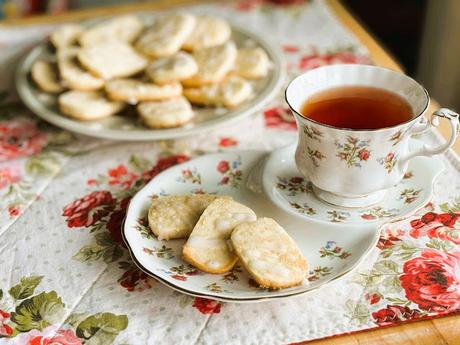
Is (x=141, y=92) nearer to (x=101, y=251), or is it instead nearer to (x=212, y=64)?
(x=212, y=64)

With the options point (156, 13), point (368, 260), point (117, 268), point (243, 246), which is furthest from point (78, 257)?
point (156, 13)

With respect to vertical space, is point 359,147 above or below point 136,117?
above

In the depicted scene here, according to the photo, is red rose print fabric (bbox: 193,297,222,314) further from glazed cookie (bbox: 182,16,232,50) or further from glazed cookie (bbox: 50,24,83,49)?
glazed cookie (bbox: 50,24,83,49)

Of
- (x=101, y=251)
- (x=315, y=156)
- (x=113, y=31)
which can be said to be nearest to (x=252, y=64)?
(x=113, y=31)

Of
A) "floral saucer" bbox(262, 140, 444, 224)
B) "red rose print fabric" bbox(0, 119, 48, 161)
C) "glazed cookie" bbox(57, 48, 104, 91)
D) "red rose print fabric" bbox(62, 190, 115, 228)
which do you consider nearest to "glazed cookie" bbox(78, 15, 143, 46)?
"glazed cookie" bbox(57, 48, 104, 91)

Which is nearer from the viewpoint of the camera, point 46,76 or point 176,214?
point 176,214

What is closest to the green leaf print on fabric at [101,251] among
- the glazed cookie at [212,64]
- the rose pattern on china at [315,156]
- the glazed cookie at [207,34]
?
the rose pattern on china at [315,156]

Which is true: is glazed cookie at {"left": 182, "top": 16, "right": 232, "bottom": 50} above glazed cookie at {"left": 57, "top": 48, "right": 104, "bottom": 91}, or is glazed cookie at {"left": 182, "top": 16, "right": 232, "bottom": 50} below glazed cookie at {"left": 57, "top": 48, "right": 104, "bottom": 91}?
above
